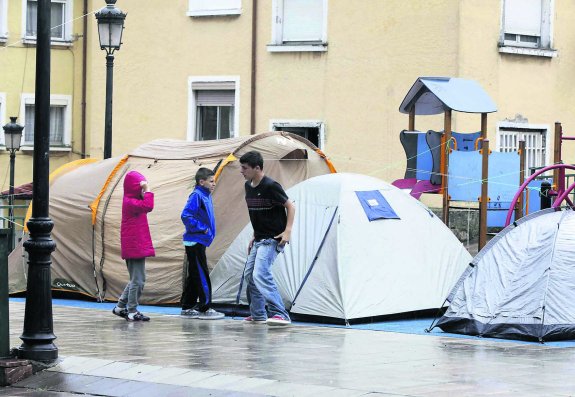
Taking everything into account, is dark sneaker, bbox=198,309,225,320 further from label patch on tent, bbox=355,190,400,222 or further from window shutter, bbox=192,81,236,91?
window shutter, bbox=192,81,236,91

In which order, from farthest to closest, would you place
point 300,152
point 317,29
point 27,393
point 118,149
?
point 118,149
point 317,29
point 300,152
point 27,393

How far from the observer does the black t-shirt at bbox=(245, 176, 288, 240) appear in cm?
1416

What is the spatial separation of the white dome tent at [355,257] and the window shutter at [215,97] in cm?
1155

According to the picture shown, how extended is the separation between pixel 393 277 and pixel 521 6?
12.0 meters

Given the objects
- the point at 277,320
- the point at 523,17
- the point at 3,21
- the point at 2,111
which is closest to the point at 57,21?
the point at 3,21

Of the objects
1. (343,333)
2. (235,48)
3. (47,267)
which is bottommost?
(343,333)

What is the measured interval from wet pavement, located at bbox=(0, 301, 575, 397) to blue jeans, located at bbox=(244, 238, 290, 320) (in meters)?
0.50

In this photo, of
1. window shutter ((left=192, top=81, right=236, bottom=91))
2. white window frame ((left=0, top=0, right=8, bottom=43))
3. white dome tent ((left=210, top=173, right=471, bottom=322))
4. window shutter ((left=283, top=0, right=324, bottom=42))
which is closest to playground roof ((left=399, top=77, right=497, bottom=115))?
white dome tent ((left=210, top=173, right=471, bottom=322))

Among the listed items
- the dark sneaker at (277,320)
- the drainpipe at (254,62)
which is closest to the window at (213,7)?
the drainpipe at (254,62)

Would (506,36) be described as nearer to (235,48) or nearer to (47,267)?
(235,48)

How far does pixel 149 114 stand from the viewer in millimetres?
28047

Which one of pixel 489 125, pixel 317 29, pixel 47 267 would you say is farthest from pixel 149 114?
pixel 47 267

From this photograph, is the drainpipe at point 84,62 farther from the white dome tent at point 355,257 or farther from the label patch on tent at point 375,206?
the label patch on tent at point 375,206

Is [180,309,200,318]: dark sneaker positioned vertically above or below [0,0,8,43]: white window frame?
below
